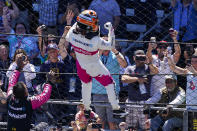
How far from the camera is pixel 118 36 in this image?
8.06m

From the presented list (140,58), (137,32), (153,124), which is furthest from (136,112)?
(137,32)

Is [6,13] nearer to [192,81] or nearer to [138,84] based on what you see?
[138,84]

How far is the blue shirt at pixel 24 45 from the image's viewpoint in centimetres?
737

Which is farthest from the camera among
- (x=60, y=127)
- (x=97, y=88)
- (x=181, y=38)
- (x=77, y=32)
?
(x=181, y=38)

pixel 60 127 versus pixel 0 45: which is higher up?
pixel 0 45

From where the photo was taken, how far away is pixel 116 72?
651 cm

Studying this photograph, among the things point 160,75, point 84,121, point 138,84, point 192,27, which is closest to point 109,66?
point 138,84

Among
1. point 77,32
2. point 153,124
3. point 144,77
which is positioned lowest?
point 153,124

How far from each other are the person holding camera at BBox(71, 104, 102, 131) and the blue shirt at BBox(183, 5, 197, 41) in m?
1.95

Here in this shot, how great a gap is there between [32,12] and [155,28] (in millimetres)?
1955

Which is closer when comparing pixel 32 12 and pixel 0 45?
pixel 0 45

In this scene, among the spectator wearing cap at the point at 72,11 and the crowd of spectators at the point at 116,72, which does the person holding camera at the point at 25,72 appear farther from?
the spectator wearing cap at the point at 72,11

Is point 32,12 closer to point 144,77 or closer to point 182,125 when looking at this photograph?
point 144,77

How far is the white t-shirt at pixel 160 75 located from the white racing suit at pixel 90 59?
1242 millimetres
